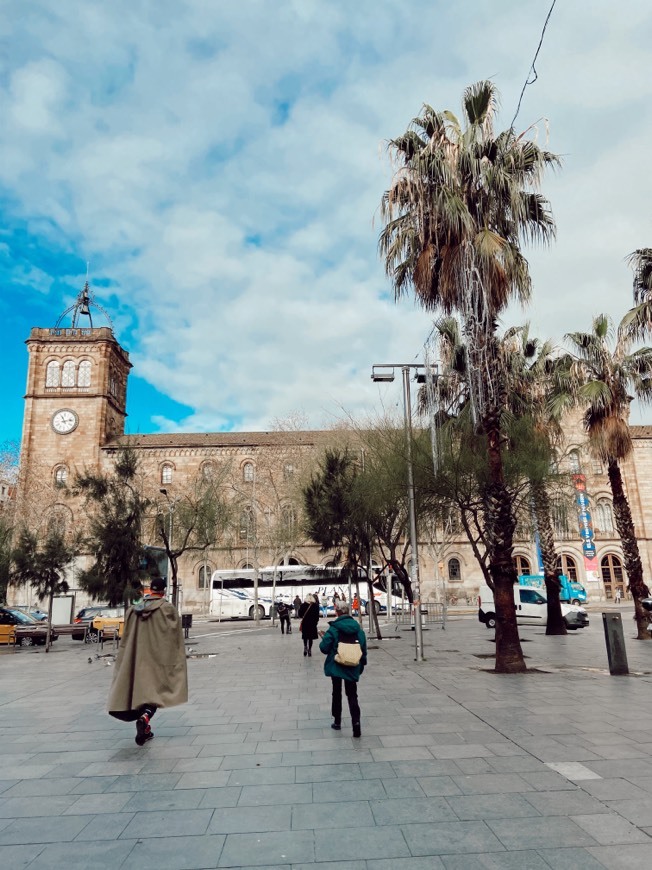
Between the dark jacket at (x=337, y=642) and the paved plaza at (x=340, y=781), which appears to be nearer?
the paved plaza at (x=340, y=781)

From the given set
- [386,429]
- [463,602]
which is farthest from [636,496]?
[386,429]

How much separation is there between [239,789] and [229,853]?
4.39 ft

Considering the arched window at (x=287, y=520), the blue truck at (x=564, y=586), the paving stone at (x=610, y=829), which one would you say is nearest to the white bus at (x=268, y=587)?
the arched window at (x=287, y=520)

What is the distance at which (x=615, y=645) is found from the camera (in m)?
11.3

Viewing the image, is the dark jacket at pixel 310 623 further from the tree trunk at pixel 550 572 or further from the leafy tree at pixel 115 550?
the tree trunk at pixel 550 572

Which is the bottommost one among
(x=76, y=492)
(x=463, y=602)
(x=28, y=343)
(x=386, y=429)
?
(x=463, y=602)

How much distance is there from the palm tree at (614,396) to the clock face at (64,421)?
44.8m

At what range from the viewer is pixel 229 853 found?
3723mm

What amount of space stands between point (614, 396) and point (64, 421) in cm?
4678

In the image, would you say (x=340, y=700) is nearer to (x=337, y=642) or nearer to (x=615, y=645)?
(x=337, y=642)

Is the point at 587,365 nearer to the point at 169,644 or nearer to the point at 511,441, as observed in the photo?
the point at 511,441

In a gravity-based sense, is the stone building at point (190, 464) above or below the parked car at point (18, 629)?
above

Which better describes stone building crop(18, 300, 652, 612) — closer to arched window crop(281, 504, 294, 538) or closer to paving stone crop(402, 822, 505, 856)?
arched window crop(281, 504, 294, 538)

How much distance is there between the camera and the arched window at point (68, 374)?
53.6 metres
